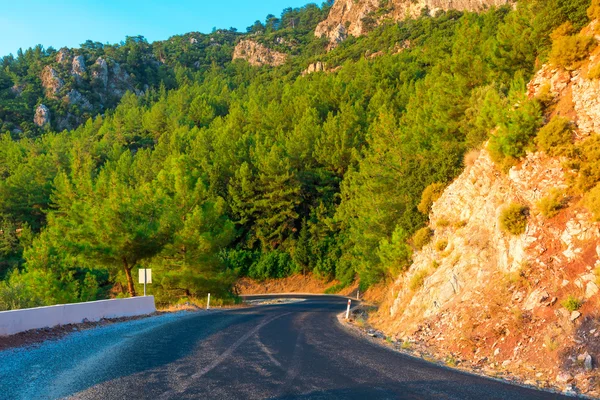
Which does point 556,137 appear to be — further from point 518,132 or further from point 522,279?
point 522,279

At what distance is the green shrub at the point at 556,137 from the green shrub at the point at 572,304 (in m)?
6.09

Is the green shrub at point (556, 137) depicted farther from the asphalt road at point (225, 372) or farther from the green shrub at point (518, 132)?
the asphalt road at point (225, 372)

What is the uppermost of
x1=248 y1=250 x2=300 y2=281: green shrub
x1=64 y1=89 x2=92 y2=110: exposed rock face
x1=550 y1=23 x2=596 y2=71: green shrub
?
x1=64 y1=89 x2=92 y2=110: exposed rock face

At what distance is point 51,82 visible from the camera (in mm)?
131250

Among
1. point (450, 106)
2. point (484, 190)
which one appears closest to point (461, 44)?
point (450, 106)

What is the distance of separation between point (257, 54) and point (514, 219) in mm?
170455

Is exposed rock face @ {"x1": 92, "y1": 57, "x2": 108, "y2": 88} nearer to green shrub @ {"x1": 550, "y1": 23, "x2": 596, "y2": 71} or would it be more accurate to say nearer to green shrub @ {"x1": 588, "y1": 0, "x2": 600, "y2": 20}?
green shrub @ {"x1": 550, "y1": 23, "x2": 596, "y2": 71}

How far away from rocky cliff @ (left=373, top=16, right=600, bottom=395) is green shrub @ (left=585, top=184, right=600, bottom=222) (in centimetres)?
26

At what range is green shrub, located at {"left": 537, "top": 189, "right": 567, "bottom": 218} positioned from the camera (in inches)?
560

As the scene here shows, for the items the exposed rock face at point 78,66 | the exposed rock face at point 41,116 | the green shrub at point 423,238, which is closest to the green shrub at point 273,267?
the green shrub at point 423,238

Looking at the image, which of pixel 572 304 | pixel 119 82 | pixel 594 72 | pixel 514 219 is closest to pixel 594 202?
pixel 514 219

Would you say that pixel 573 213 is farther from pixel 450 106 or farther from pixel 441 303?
pixel 450 106

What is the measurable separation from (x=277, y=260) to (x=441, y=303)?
45050 millimetres

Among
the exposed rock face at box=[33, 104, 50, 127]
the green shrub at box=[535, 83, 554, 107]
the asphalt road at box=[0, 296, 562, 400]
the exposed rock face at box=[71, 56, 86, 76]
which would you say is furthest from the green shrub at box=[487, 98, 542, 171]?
the exposed rock face at box=[71, 56, 86, 76]
